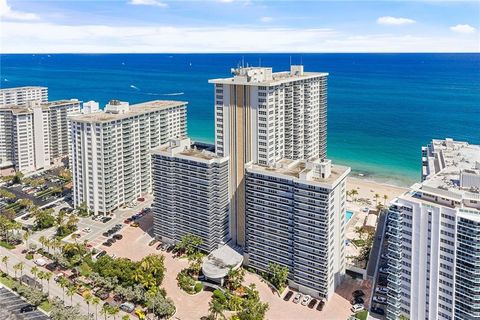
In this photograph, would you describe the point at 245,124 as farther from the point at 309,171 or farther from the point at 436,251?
the point at 436,251

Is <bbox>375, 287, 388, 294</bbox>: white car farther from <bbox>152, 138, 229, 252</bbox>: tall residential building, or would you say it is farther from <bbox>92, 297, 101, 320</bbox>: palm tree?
<bbox>92, 297, 101, 320</bbox>: palm tree

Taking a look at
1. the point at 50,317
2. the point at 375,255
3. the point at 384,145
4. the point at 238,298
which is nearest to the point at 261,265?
the point at 238,298

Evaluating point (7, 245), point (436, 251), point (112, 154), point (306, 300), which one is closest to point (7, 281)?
point (7, 245)

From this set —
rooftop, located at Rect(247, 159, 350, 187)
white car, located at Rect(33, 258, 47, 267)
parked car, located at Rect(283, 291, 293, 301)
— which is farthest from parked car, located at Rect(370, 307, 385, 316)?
white car, located at Rect(33, 258, 47, 267)

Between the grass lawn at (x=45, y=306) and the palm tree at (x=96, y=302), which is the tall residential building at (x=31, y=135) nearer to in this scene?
the grass lawn at (x=45, y=306)

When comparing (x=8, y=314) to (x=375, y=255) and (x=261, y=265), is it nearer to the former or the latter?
(x=261, y=265)

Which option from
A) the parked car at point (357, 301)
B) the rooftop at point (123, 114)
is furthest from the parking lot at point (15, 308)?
the parked car at point (357, 301)
